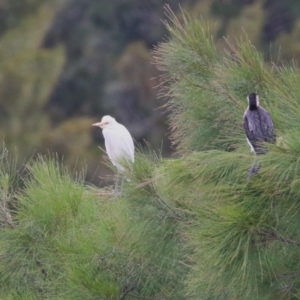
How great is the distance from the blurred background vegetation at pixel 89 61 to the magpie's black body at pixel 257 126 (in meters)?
6.48

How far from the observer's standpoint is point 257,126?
2223 mm

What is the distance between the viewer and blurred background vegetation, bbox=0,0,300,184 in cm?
966

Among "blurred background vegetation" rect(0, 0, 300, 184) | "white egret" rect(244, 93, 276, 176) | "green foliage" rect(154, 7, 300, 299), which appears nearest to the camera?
"green foliage" rect(154, 7, 300, 299)

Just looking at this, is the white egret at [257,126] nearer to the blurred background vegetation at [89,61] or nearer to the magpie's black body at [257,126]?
the magpie's black body at [257,126]

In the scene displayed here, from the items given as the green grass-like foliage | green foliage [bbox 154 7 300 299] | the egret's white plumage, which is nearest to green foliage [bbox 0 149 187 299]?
the green grass-like foliage

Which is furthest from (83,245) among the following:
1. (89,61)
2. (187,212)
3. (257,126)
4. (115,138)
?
(89,61)

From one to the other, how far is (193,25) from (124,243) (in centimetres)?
81

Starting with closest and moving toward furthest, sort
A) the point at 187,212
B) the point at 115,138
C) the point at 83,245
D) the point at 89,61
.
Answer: the point at 187,212 → the point at 83,245 → the point at 115,138 → the point at 89,61

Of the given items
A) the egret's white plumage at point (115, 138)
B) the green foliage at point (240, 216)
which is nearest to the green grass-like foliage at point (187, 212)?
the green foliage at point (240, 216)

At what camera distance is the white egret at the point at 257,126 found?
7.05 ft

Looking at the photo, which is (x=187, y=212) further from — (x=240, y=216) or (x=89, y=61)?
(x=89, y=61)

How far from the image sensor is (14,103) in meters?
9.66

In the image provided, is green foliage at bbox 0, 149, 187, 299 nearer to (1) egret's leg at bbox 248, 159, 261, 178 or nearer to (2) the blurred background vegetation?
(1) egret's leg at bbox 248, 159, 261, 178

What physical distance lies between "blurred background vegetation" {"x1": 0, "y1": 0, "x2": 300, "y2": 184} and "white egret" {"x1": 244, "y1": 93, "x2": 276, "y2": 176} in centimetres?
648
